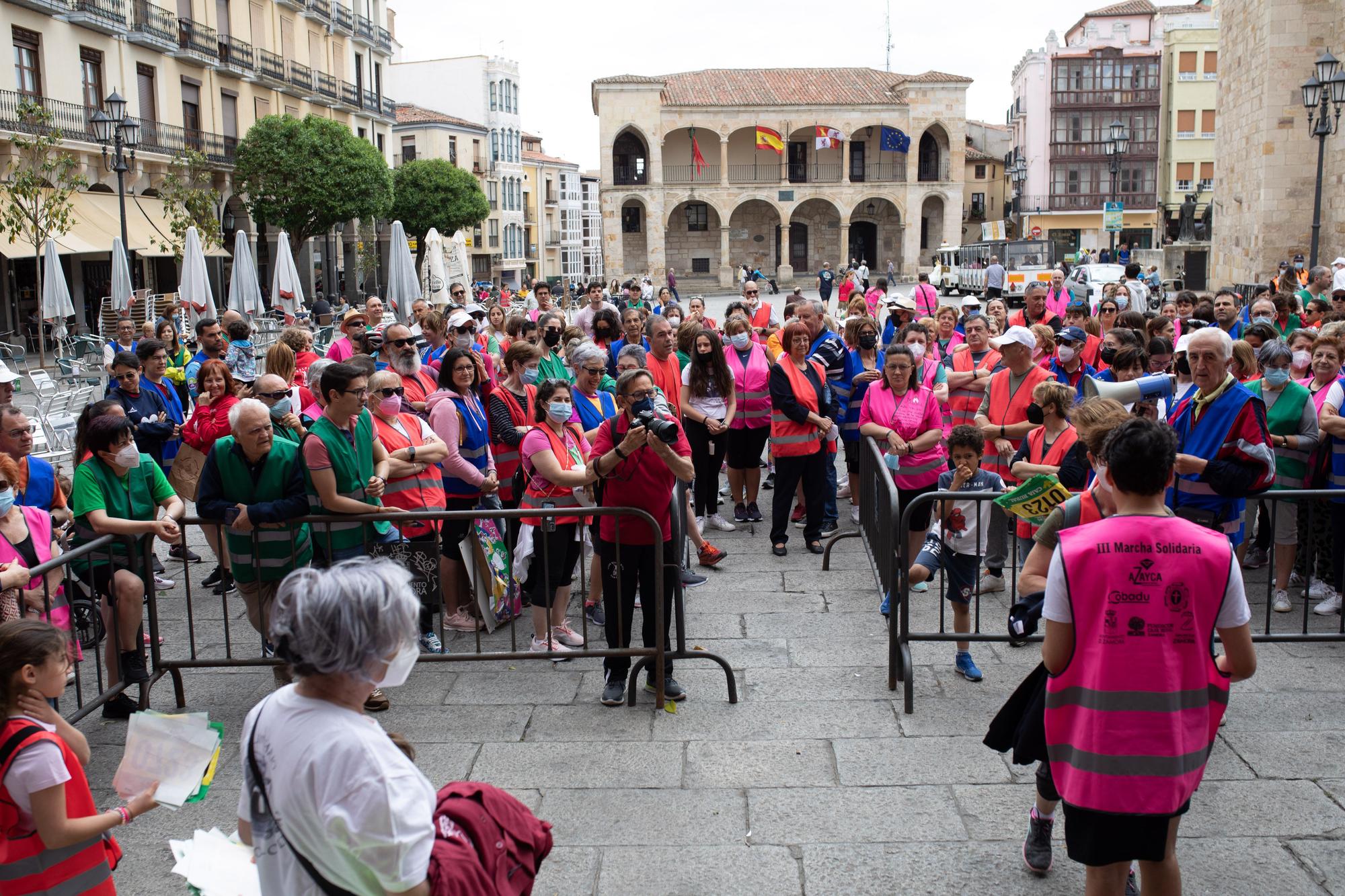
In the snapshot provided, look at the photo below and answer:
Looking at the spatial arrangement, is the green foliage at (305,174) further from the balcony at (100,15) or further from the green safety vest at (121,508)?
the green safety vest at (121,508)

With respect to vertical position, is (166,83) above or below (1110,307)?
above

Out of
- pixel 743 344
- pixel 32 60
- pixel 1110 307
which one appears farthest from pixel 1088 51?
pixel 743 344

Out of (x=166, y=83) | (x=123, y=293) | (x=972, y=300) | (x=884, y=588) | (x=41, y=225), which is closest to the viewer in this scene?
(x=884, y=588)

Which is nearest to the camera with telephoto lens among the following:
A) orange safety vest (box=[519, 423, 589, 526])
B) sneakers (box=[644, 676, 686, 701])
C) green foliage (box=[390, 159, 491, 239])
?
orange safety vest (box=[519, 423, 589, 526])

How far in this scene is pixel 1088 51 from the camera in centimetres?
6197

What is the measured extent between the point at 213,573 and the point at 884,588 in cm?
465

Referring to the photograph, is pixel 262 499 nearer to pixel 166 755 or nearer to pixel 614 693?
pixel 614 693

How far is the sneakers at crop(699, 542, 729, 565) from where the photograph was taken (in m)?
7.73

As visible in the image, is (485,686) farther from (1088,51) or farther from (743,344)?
(1088,51)

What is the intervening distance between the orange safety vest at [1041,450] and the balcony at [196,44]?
1316 inches

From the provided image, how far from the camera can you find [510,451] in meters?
7.08

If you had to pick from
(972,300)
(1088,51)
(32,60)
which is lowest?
(972,300)

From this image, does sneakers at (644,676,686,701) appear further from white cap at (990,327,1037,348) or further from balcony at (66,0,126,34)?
balcony at (66,0,126,34)

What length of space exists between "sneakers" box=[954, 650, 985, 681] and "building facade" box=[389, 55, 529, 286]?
218 ft
